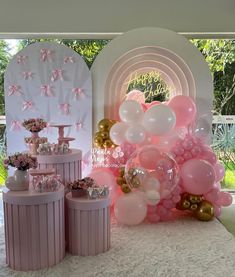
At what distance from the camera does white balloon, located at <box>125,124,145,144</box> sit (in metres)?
3.19

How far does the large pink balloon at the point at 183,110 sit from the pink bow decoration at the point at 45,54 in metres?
1.48

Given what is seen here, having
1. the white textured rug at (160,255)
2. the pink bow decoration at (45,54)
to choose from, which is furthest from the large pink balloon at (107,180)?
the pink bow decoration at (45,54)

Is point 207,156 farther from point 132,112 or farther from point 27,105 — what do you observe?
point 27,105

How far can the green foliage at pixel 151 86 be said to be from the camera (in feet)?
12.9

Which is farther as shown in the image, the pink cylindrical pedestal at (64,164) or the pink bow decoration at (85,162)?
the pink bow decoration at (85,162)

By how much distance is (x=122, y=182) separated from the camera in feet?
10.5

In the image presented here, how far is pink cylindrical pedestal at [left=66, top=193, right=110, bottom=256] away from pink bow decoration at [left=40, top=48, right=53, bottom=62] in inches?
75.5

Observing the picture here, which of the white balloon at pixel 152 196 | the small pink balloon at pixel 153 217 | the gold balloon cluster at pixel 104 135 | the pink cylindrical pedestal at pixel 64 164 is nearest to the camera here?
the pink cylindrical pedestal at pixel 64 164

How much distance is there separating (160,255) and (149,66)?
7.05ft

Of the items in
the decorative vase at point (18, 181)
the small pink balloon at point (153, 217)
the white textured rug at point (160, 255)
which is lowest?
the white textured rug at point (160, 255)

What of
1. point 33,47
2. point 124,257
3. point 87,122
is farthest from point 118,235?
point 33,47

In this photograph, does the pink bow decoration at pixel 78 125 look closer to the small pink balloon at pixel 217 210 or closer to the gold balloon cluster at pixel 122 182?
the gold balloon cluster at pixel 122 182

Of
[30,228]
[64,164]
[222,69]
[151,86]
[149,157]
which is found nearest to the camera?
[30,228]

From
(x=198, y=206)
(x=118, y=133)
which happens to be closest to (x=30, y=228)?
(x=118, y=133)
